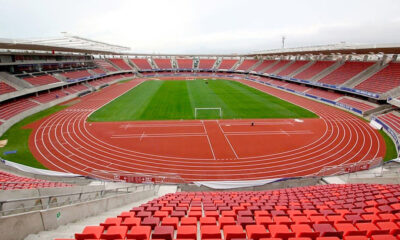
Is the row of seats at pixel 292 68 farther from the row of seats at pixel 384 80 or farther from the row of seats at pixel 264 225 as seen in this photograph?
the row of seats at pixel 264 225

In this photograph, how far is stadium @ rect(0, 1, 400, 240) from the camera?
17.5 feet

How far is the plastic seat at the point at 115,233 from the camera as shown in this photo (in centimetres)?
432

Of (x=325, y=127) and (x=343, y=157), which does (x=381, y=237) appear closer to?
(x=343, y=157)

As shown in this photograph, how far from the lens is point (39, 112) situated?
32656mm

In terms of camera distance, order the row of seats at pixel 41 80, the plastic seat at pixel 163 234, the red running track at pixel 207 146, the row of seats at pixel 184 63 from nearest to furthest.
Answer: the plastic seat at pixel 163 234 → the red running track at pixel 207 146 → the row of seats at pixel 41 80 → the row of seats at pixel 184 63

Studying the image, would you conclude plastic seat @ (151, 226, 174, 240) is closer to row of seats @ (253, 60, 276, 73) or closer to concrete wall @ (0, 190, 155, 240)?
concrete wall @ (0, 190, 155, 240)

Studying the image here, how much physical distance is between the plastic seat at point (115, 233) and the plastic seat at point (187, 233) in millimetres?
1100

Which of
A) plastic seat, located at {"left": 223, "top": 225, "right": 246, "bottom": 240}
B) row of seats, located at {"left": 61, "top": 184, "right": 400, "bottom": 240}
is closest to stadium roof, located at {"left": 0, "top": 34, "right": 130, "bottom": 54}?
row of seats, located at {"left": 61, "top": 184, "right": 400, "bottom": 240}

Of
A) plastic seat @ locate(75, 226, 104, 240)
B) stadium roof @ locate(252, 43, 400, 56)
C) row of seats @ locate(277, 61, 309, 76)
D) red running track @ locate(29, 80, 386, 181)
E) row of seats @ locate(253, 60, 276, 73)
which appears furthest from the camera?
row of seats @ locate(253, 60, 276, 73)

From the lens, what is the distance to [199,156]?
62.7 feet

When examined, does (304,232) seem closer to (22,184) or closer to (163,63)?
(22,184)

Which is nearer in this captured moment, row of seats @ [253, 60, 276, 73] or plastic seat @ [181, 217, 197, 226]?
plastic seat @ [181, 217, 197, 226]

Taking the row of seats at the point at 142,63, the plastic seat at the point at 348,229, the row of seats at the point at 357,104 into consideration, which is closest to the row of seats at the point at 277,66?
the row of seats at the point at 357,104

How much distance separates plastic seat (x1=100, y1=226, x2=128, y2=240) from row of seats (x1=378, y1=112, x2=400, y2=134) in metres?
28.4
